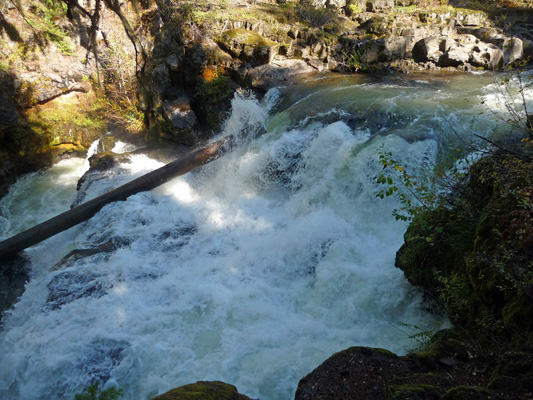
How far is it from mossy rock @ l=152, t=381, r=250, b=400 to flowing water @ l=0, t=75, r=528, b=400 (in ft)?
4.60

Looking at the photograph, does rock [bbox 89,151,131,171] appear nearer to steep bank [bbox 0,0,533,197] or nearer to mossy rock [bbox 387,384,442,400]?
steep bank [bbox 0,0,533,197]

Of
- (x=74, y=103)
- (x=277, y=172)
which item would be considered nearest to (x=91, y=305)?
(x=277, y=172)

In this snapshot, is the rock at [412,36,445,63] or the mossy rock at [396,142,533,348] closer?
the mossy rock at [396,142,533,348]

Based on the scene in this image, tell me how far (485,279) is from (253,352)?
2707 millimetres

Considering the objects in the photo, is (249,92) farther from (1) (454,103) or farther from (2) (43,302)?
(2) (43,302)

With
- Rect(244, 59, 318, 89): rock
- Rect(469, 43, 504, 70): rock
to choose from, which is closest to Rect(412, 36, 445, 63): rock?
Rect(469, 43, 504, 70): rock

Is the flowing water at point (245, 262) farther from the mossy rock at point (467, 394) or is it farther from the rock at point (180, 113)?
the mossy rock at point (467, 394)

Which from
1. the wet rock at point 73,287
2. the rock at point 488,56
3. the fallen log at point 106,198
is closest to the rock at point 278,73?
the fallen log at point 106,198

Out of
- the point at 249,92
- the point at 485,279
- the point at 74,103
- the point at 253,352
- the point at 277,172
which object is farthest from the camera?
the point at 74,103

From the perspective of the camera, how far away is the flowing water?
158 inches

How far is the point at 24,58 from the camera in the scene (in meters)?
10.7

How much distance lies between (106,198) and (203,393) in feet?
20.2

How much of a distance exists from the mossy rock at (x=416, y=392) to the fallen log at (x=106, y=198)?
6.91 metres

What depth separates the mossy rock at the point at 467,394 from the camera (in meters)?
1.79
